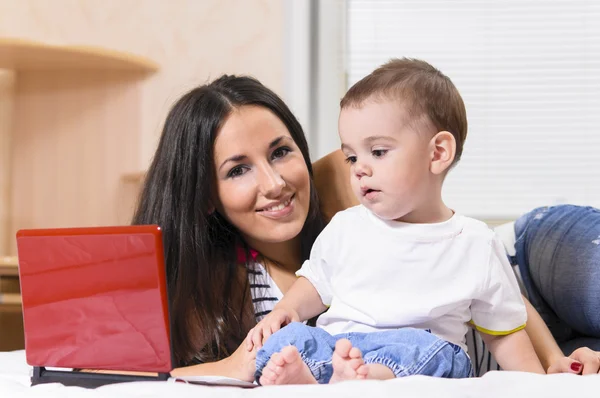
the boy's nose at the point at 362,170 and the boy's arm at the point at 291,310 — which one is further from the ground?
the boy's nose at the point at 362,170

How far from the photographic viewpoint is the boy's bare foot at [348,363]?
38.2 inches

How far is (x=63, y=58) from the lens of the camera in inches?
98.0

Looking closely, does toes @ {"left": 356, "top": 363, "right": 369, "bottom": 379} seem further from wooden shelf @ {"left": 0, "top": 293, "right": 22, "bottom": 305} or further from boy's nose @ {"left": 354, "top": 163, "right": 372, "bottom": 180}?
wooden shelf @ {"left": 0, "top": 293, "right": 22, "bottom": 305}

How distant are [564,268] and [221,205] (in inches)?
26.6

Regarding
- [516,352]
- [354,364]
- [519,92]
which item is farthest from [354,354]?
[519,92]

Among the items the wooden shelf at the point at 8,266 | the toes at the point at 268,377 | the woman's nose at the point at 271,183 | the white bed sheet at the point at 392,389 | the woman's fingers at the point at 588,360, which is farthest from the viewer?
the wooden shelf at the point at 8,266

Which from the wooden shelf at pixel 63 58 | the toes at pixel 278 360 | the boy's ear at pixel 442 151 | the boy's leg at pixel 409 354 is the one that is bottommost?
the boy's leg at pixel 409 354

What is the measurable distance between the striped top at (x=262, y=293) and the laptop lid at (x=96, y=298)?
1.49 feet

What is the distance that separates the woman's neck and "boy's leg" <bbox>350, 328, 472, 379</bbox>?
48cm

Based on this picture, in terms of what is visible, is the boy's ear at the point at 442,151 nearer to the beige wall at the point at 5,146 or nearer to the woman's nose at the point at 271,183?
the woman's nose at the point at 271,183

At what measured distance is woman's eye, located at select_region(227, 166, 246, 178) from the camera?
1.47 metres

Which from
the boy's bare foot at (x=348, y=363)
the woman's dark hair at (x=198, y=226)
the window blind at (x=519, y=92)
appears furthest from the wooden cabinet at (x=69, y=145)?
the boy's bare foot at (x=348, y=363)

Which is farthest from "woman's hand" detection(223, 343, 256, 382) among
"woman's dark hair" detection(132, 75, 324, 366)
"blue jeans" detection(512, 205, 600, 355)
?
"blue jeans" detection(512, 205, 600, 355)

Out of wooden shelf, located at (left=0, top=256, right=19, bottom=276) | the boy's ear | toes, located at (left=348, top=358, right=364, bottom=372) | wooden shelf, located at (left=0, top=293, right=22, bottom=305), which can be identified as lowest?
wooden shelf, located at (left=0, top=293, right=22, bottom=305)
